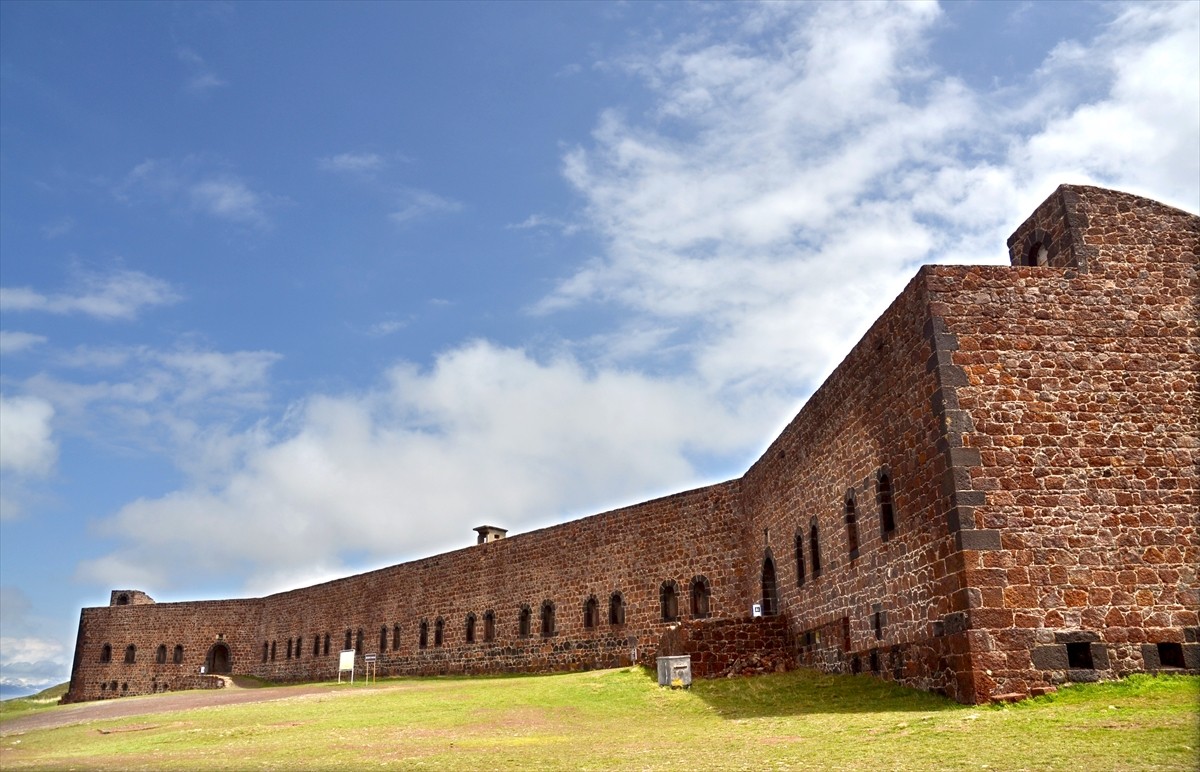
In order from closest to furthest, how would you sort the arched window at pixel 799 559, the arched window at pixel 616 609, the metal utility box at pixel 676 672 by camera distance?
the metal utility box at pixel 676 672 → the arched window at pixel 799 559 → the arched window at pixel 616 609

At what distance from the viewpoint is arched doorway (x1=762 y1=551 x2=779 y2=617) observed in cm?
2078

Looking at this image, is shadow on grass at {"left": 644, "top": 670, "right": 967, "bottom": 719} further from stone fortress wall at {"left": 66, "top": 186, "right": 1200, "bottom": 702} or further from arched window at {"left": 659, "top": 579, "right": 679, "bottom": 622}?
arched window at {"left": 659, "top": 579, "right": 679, "bottom": 622}

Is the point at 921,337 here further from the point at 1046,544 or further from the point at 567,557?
the point at 567,557

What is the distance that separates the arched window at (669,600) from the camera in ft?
79.5

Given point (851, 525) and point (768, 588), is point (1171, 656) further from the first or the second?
point (768, 588)

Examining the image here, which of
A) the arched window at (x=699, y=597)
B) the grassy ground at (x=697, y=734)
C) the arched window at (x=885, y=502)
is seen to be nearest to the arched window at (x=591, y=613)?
the arched window at (x=699, y=597)

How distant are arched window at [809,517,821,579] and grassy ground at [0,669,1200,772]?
217 centimetres

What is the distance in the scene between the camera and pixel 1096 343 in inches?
496

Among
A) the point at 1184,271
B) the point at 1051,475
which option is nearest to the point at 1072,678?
the point at 1051,475

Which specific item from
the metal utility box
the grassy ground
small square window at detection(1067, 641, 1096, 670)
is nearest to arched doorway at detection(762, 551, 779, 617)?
the grassy ground

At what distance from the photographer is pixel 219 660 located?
46.9m

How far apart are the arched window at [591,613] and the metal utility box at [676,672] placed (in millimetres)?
9635

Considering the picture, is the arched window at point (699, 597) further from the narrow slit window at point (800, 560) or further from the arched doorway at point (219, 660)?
the arched doorway at point (219, 660)

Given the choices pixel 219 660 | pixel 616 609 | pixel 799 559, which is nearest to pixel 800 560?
pixel 799 559
